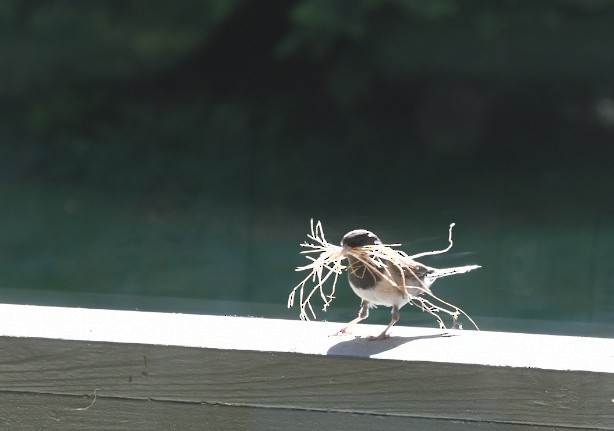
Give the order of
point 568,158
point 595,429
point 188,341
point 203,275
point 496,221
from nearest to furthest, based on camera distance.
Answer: point 595,429, point 188,341, point 203,275, point 496,221, point 568,158

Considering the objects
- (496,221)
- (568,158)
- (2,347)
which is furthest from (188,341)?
(568,158)

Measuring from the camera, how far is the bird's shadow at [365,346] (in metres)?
1.53

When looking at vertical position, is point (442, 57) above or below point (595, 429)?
above

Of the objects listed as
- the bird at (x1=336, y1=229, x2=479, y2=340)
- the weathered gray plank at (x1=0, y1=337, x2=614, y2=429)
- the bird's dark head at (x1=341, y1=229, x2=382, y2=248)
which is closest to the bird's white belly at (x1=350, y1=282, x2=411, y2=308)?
the bird at (x1=336, y1=229, x2=479, y2=340)

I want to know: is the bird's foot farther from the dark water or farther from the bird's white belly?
the dark water

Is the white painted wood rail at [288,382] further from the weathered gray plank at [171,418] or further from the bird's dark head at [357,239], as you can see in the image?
the bird's dark head at [357,239]

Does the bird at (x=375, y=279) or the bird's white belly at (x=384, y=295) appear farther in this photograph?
the bird's white belly at (x=384, y=295)

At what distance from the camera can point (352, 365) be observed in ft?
4.91

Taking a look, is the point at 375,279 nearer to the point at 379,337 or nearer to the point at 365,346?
the point at 379,337

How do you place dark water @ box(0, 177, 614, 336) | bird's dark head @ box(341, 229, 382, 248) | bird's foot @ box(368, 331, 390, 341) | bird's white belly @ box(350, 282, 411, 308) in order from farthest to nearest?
1. dark water @ box(0, 177, 614, 336)
2. bird's white belly @ box(350, 282, 411, 308)
3. bird's dark head @ box(341, 229, 382, 248)
4. bird's foot @ box(368, 331, 390, 341)

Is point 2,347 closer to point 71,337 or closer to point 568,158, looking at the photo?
point 71,337

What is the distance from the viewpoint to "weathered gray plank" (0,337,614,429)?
4.65ft

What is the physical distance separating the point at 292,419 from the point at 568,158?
9.87 m

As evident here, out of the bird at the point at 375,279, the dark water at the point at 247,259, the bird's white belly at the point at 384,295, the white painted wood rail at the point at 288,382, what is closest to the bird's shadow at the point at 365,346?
the white painted wood rail at the point at 288,382
